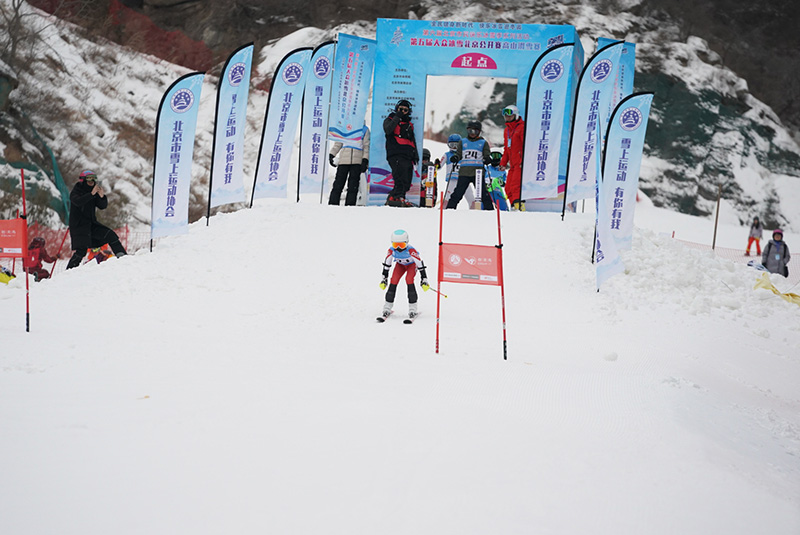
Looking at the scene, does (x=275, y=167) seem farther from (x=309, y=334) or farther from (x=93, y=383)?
(x=93, y=383)

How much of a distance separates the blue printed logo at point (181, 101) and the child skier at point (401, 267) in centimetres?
515

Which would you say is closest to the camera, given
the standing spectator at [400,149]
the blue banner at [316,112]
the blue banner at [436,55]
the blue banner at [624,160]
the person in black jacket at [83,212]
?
the blue banner at [624,160]

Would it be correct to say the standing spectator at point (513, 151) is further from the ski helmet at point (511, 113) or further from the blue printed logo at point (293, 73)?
the blue printed logo at point (293, 73)

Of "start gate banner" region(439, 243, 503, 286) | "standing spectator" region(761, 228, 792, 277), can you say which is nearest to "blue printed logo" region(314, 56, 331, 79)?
"start gate banner" region(439, 243, 503, 286)

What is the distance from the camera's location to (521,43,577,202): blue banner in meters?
13.2

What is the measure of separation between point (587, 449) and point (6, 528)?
138 inches

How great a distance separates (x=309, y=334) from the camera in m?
8.06

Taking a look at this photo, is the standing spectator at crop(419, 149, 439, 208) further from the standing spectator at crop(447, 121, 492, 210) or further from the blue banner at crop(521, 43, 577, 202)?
the blue banner at crop(521, 43, 577, 202)

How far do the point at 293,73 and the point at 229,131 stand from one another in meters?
1.83

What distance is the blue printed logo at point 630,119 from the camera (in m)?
10.6

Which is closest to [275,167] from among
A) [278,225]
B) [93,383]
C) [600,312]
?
[278,225]

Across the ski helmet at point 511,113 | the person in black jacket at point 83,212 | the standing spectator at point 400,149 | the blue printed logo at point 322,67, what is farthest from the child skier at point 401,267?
the blue printed logo at point 322,67

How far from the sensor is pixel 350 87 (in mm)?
14789

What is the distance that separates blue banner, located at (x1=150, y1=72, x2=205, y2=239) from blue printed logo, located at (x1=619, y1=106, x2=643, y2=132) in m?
7.16
